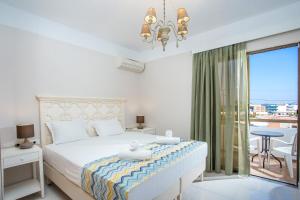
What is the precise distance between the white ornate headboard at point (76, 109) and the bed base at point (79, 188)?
26.0 inches

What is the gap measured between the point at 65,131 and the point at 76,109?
552 millimetres

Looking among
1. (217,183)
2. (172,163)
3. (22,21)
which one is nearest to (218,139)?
(217,183)

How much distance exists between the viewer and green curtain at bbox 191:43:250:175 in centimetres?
281

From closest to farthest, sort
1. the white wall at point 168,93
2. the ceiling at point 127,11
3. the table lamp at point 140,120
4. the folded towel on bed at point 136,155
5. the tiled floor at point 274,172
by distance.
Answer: the folded towel on bed at point 136,155, the ceiling at point 127,11, the tiled floor at point 274,172, the white wall at point 168,93, the table lamp at point 140,120

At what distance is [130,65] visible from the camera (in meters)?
3.98

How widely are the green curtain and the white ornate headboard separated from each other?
1.79 metres

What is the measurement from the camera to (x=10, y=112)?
2.38 m

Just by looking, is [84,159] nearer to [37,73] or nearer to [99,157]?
[99,157]

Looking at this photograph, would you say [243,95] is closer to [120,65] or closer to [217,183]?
[217,183]

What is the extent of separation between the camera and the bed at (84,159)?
5.12 feet

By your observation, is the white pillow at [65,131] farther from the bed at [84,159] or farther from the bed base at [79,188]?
the bed base at [79,188]

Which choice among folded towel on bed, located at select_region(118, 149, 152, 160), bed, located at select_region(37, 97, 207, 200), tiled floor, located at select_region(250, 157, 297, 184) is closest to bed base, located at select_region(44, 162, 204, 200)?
bed, located at select_region(37, 97, 207, 200)

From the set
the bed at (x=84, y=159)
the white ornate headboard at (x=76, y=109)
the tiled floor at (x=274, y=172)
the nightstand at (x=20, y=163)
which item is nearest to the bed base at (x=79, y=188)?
the bed at (x=84, y=159)

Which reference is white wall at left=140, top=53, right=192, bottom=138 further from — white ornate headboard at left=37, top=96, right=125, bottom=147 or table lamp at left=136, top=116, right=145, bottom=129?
white ornate headboard at left=37, top=96, right=125, bottom=147
